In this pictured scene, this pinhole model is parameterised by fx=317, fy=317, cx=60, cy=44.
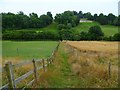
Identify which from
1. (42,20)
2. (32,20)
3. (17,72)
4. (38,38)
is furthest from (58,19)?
(17,72)

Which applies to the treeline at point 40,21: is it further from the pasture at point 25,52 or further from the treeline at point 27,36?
the pasture at point 25,52

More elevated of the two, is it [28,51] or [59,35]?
[59,35]

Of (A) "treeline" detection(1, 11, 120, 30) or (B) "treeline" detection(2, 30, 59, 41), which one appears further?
(A) "treeline" detection(1, 11, 120, 30)

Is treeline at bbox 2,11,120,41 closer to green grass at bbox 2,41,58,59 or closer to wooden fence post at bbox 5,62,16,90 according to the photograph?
green grass at bbox 2,41,58,59

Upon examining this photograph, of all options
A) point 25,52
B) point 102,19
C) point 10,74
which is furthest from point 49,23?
point 10,74

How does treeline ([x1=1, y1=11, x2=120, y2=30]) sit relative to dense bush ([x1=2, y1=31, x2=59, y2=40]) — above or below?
above

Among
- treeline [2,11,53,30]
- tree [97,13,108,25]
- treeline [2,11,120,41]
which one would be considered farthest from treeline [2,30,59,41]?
tree [97,13,108,25]

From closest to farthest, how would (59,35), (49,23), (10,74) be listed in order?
(10,74), (59,35), (49,23)

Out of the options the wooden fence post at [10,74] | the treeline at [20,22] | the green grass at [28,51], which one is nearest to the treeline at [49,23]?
the treeline at [20,22]

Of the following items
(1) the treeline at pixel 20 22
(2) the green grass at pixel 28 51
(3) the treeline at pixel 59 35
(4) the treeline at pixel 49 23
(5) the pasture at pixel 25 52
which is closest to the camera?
(5) the pasture at pixel 25 52

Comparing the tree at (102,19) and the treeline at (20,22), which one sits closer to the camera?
the treeline at (20,22)

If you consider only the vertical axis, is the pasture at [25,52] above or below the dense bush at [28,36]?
below

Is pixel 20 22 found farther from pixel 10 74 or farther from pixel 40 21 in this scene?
pixel 10 74

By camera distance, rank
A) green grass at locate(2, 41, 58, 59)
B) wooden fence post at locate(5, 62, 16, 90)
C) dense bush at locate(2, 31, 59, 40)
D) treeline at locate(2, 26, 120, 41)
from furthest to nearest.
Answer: treeline at locate(2, 26, 120, 41) → dense bush at locate(2, 31, 59, 40) → green grass at locate(2, 41, 58, 59) → wooden fence post at locate(5, 62, 16, 90)
